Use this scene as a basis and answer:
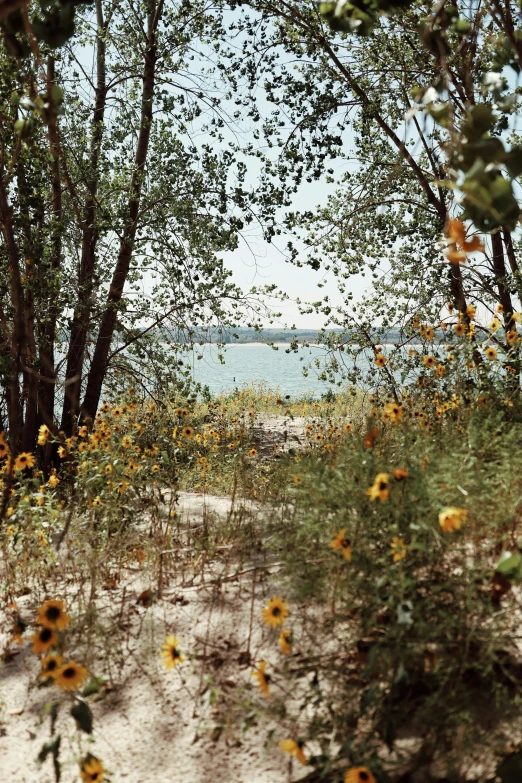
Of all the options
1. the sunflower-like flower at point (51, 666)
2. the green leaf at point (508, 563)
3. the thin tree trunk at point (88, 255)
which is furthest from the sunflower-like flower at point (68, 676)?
the thin tree trunk at point (88, 255)

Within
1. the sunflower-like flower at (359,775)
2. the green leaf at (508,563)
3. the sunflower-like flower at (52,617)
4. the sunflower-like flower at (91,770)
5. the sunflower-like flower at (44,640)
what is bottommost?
the sunflower-like flower at (91,770)

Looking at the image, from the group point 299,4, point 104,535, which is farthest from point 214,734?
point 299,4

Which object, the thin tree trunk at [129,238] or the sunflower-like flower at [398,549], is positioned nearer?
the sunflower-like flower at [398,549]

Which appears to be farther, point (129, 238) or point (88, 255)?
point (88, 255)

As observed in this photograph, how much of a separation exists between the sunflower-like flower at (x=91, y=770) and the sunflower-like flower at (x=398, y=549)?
3.76 feet

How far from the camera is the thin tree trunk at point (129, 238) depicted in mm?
7508

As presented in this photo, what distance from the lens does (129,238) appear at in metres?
7.52

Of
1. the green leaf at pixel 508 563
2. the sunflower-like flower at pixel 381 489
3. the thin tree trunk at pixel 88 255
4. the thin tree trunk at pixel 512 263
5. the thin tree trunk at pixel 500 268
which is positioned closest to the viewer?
the green leaf at pixel 508 563

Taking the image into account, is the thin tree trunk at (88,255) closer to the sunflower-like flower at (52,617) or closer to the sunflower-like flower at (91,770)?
the sunflower-like flower at (52,617)

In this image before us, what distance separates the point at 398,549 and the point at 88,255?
6.68m

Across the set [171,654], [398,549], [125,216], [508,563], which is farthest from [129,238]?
[508,563]

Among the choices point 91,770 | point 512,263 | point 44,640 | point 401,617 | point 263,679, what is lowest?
point 91,770

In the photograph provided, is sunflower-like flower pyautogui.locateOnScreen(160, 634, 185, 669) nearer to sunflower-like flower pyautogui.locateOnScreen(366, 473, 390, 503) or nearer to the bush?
the bush

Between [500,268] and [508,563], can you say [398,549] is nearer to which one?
[508,563]
